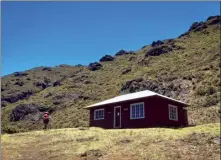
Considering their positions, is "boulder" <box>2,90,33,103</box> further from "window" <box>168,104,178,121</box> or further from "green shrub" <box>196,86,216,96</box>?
"window" <box>168,104,178,121</box>

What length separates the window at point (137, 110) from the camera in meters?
31.8

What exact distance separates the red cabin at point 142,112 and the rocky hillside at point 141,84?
7.43m

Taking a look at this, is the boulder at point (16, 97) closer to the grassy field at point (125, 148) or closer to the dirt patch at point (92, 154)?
the grassy field at point (125, 148)

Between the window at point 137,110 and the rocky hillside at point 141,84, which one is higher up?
the rocky hillside at point 141,84

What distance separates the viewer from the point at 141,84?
2712 inches

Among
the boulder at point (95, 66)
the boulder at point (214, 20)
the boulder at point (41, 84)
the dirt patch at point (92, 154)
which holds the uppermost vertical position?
the boulder at point (214, 20)

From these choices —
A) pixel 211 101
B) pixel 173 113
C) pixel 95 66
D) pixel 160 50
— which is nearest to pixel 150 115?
pixel 173 113

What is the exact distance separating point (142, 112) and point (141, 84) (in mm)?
37398

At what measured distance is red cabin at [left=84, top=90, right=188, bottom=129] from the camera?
31.1 meters

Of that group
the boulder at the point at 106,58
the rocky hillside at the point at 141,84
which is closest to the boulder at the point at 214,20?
the rocky hillside at the point at 141,84

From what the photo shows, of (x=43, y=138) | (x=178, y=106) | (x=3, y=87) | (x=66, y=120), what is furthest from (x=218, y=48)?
(x=3, y=87)

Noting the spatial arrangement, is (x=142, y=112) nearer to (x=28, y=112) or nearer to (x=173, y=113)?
(x=173, y=113)

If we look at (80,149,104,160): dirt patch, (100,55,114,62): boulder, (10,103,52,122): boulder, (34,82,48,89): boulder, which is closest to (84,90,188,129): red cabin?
(80,149,104,160): dirt patch

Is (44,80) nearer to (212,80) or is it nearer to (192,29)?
(192,29)
